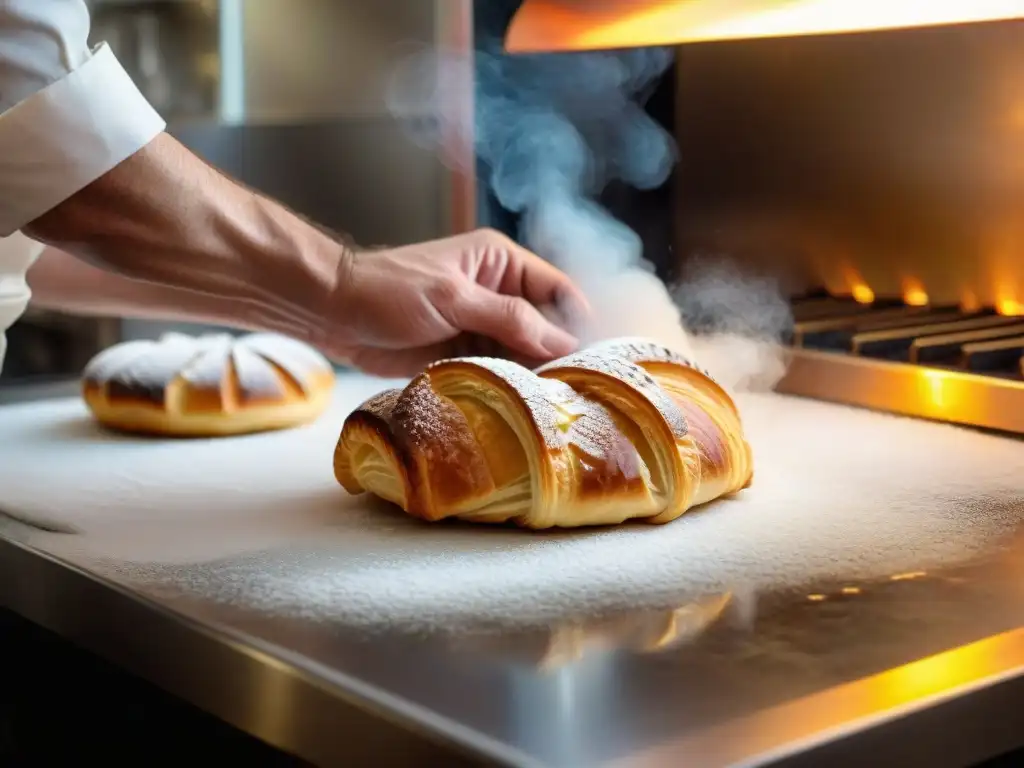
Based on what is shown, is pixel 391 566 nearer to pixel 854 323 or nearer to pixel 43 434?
pixel 43 434

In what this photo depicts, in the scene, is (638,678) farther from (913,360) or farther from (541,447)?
(913,360)

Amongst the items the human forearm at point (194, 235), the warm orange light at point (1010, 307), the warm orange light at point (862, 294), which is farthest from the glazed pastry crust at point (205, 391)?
the warm orange light at point (1010, 307)

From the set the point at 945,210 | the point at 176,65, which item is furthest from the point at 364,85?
the point at 945,210

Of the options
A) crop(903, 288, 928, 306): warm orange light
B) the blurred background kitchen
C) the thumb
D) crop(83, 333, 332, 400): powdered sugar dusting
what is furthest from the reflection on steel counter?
the blurred background kitchen

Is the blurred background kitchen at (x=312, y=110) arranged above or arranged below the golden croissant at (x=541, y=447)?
above

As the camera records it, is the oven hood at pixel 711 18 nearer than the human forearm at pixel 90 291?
Yes

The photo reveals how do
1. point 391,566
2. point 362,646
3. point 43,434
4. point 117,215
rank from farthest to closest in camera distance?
point 43,434, point 117,215, point 391,566, point 362,646

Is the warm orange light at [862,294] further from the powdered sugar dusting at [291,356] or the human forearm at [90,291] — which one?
the human forearm at [90,291]
